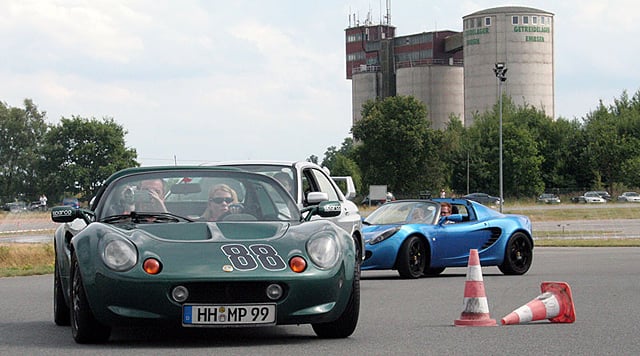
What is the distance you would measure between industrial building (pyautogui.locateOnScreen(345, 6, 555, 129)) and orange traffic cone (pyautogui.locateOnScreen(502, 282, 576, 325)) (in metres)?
123

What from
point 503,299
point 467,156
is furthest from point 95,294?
point 467,156

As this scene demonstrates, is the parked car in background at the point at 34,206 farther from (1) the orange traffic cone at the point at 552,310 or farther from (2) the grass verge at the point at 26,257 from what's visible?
(1) the orange traffic cone at the point at 552,310

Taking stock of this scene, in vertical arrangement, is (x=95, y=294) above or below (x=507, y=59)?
below

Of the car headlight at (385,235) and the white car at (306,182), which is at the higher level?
the white car at (306,182)

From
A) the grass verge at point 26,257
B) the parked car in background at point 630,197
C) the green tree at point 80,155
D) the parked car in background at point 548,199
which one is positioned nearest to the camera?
the grass verge at point 26,257

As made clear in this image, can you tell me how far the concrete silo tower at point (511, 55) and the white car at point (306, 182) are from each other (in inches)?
4671

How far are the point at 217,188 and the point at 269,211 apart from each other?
18.3 inches

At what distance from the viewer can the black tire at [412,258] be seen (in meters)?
18.0

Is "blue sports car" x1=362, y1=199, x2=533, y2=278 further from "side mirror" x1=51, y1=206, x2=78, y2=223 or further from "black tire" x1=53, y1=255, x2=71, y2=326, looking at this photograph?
"side mirror" x1=51, y1=206, x2=78, y2=223

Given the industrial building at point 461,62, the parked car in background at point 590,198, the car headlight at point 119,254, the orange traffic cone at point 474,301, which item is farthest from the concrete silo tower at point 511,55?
the car headlight at point 119,254

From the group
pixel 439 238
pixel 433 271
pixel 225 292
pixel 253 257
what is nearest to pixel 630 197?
pixel 433 271

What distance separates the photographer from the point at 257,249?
26.6ft

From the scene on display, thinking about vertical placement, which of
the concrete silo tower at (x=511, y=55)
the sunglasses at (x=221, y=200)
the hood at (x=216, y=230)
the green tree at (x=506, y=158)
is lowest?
the green tree at (x=506, y=158)

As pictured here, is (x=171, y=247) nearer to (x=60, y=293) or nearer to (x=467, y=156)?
(x=60, y=293)
